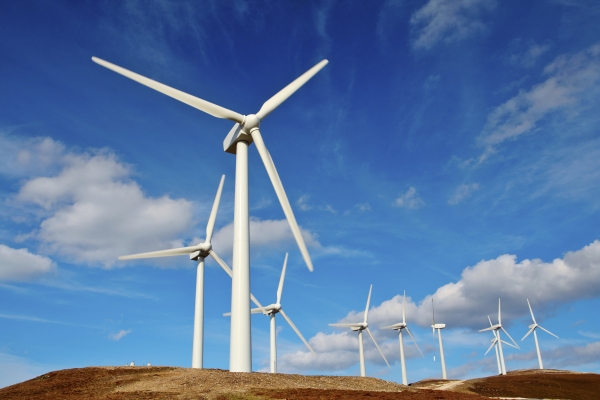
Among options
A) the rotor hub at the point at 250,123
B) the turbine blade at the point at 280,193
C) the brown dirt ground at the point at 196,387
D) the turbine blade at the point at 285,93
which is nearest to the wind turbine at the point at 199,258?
the brown dirt ground at the point at 196,387

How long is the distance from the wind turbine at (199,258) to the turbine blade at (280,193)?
65.6 feet

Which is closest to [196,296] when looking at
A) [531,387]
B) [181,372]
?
[181,372]

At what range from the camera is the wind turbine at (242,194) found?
34.7 m

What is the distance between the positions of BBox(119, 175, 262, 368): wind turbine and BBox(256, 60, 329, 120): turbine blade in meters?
17.7

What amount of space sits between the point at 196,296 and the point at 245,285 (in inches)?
785

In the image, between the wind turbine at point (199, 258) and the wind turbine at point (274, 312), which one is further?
the wind turbine at point (274, 312)

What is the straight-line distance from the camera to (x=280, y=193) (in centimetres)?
3725

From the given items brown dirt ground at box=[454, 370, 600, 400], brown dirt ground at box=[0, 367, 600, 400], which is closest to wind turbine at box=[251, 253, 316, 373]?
brown dirt ground at box=[0, 367, 600, 400]

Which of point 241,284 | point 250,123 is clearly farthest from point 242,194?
point 241,284

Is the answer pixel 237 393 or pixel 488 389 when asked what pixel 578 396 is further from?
pixel 237 393

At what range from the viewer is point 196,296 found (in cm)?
5378

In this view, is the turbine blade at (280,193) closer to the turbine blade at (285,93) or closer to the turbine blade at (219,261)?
the turbine blade at (285,93)

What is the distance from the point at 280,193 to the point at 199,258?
2493 cm

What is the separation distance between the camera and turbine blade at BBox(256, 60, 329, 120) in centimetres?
4222
